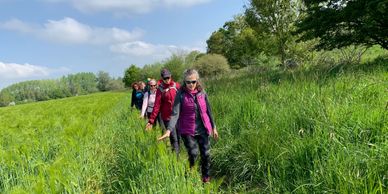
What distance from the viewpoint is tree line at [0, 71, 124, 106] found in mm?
130125

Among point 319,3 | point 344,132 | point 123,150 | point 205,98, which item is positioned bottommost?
point 123,150

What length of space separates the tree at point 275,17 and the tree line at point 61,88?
316 ft

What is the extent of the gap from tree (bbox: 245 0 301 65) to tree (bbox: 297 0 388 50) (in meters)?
15.4

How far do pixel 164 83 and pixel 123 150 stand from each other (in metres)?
1.83

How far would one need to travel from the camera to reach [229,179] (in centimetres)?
536

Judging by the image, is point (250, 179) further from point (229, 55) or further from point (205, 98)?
point (229, 55)

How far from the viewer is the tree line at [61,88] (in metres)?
130

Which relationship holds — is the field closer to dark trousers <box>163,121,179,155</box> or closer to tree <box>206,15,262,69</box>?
dark trousers <box>163,121,179,155</box>

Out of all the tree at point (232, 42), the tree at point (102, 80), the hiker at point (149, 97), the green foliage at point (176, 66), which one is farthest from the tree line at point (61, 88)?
the hiker at point (149, 97)

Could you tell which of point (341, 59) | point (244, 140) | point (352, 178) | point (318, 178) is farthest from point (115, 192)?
point (341, 59)

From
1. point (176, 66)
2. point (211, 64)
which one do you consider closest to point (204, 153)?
point (211, 64)

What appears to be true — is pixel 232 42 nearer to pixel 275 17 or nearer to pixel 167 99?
pixel 275 17

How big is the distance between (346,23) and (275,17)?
17950mm

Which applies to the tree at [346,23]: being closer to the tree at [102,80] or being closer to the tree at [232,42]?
the tree at [232,42]
